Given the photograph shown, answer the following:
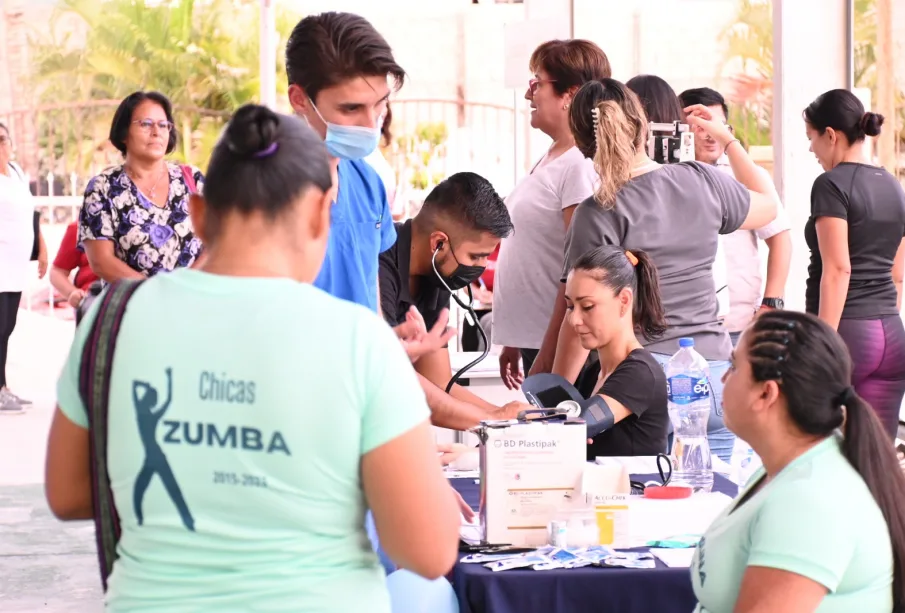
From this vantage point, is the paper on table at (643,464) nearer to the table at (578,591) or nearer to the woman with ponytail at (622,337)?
the woman with ponytail at (622,337)

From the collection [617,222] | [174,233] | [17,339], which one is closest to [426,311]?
[617,222]

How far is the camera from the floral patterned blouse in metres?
3.95

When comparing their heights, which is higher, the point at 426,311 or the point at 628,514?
the point at 426,311

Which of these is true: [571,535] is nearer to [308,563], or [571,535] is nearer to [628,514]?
[628,514]

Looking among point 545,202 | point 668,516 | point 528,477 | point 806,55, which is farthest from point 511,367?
point 806,55

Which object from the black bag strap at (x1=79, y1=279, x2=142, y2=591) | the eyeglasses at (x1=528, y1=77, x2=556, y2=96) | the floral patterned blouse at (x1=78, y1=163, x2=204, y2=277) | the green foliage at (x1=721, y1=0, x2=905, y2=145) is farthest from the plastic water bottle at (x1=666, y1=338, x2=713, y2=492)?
the green foliage at (x1=721, y1=0, x2=905, y2=145)

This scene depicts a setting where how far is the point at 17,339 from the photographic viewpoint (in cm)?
1017

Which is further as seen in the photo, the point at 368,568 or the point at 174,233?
the point at 174,233

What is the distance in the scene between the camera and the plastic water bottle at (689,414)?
2430 millimetres

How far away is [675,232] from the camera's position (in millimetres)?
2869

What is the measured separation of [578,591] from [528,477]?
22cm

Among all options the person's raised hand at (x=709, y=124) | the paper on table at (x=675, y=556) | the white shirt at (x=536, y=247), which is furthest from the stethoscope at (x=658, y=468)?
the person's raised hand at (x=709, y=124)

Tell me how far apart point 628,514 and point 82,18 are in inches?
470

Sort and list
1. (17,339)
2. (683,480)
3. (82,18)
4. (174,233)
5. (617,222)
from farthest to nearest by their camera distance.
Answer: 1. (82,18)
2. (17,339)
3. (174,233)
4. (617,222)
5. (683,480)
